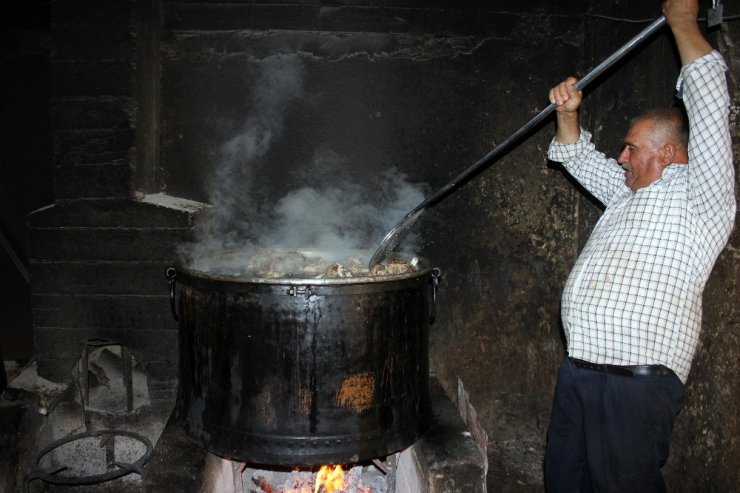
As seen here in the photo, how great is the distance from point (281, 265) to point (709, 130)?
7.69ft

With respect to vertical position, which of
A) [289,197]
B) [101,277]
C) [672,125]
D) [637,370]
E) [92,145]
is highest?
[92,145]

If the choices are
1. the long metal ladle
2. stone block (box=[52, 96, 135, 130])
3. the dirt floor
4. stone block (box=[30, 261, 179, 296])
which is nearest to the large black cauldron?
the long metal ladle

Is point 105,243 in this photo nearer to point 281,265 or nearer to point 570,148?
point 281,265

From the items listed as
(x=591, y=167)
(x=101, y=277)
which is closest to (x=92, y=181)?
(x=101, y=277)

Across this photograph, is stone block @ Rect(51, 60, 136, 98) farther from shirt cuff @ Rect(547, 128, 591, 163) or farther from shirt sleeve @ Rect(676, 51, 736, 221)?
shirt sleeve @ Rect(676, 51, 736, 221)

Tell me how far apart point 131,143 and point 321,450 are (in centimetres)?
245

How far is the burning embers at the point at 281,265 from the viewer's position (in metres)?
3.05

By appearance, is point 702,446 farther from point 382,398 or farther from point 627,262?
point 382,398

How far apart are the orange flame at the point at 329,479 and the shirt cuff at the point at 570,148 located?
246 centimetres

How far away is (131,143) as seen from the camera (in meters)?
3.60

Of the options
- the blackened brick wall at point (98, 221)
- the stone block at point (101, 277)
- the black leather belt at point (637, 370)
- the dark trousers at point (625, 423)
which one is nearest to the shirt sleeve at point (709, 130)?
the black leather belt at point (637, 370)

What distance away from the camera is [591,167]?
3.17 metres

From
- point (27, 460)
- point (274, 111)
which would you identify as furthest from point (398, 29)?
point (27, 460)

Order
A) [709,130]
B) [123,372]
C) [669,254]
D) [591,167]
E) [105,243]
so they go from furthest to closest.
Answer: [123,372] < [105,243] < [591,167] < [669,254] < [709,130]
